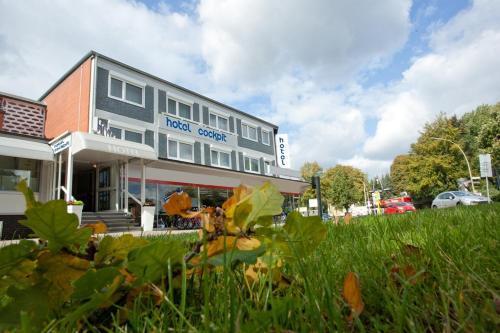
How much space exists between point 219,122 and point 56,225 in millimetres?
24105

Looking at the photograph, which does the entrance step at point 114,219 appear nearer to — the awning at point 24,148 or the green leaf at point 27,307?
the awning at point 24,148

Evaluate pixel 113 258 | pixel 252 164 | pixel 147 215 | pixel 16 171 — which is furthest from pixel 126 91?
pixel 113 258

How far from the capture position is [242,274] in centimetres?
110

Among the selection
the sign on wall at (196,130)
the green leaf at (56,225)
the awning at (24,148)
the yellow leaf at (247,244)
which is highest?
the sign on wall at (196,130)

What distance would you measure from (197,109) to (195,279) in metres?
22.3

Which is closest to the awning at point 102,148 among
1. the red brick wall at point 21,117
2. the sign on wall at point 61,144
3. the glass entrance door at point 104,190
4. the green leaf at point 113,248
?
the sign on wall at point 61,144

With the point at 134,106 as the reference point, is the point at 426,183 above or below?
below

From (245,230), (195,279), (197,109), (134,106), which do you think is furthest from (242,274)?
(197,109)

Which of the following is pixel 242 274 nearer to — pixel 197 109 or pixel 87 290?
pixel 87 290

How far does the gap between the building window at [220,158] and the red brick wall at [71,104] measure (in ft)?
28.1

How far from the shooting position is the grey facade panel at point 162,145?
1922 cm

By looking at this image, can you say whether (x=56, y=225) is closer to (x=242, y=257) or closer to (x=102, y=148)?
(x=242, y=257)

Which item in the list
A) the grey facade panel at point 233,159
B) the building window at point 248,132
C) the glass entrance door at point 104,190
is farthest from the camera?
the building window at point 248,132

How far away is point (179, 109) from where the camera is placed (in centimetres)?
2153
